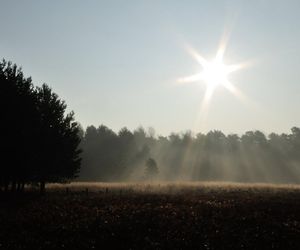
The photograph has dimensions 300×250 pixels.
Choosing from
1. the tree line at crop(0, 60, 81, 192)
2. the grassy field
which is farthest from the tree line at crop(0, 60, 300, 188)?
the grassy field

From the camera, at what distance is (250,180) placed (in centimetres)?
12762

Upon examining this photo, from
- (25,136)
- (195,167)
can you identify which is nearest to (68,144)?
(25,136)

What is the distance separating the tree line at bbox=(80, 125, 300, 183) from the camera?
108 m

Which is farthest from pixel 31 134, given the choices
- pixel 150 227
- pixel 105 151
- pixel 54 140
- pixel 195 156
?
pixel 195 156

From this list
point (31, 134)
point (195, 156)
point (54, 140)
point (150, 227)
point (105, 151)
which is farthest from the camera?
point (195, 156)

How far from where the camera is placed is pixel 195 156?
436ft

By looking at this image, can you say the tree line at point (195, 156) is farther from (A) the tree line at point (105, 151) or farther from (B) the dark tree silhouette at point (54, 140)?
(B) the dark tree silhouette at point (54, 140)

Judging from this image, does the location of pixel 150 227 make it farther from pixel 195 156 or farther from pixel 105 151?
pixel 195 156

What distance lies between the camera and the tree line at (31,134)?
3669 cm

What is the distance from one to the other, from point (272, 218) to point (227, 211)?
3.28 meters

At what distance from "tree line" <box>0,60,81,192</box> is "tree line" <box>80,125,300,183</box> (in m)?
57.7

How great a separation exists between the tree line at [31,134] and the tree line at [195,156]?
5765 cm

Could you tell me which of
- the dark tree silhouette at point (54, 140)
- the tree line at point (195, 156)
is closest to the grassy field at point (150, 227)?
the dark tree silhouette at point (54, 140)

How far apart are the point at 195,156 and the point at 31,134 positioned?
98104 mm
